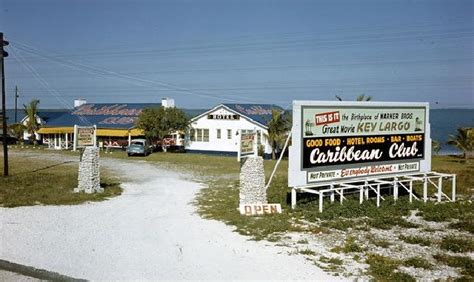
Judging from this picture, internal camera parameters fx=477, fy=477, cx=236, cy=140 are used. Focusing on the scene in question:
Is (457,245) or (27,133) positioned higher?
(27,133)

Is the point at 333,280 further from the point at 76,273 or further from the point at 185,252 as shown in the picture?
the point at 76,273

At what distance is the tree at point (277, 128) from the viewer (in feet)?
141

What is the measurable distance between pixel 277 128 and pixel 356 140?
2472 cm

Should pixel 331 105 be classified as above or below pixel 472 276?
above

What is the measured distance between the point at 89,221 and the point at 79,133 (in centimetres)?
644

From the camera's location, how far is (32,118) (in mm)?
55250

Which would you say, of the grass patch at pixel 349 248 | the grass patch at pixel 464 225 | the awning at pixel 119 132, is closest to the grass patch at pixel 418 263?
the grass patch at pixel 349 248

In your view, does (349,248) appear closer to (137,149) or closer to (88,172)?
(88,172)

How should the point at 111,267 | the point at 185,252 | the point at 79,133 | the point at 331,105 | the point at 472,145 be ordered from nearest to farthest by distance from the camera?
1. the point at 111,267
2. the point at 185,252
3. the point at 331,105
4. the point at 79,133
5. the point at 472,145

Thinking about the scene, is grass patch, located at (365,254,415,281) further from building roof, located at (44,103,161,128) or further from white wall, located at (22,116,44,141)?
white wall, located at (22,116,44,141)

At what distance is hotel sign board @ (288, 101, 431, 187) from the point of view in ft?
55.9

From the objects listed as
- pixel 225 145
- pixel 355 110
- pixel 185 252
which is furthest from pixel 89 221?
pixel 225 145

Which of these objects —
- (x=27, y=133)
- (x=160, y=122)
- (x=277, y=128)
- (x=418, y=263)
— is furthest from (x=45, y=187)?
(x=27, y=133)

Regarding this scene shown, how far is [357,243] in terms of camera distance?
12.8 meters
